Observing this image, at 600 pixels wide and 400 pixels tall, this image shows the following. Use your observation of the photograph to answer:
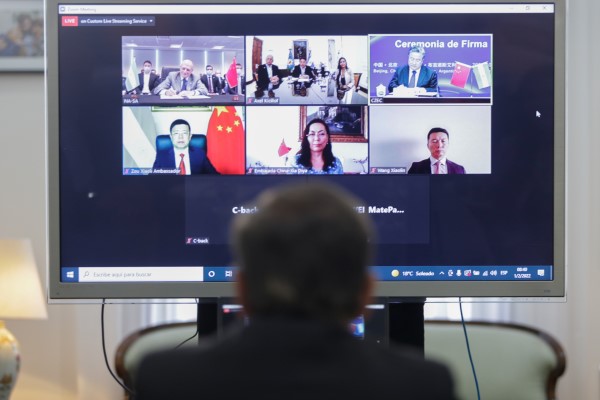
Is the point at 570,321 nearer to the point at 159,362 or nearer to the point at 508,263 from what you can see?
the point at 508,263

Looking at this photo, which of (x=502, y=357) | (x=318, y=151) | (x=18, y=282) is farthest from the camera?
(x=502, y=357)

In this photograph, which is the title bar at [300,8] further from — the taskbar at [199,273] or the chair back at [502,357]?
the chair back at [502,357]

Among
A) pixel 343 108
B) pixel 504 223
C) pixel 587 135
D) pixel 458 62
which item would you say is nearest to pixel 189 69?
pixel 343 108

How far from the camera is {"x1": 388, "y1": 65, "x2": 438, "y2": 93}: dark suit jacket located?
9.21 feet

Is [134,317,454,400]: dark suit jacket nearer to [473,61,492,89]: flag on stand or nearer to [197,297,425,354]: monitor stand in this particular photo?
[197,297,425,354]: monitor stand

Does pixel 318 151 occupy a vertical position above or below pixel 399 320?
above

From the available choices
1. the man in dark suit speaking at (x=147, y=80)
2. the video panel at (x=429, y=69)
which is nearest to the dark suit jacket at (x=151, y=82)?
the man in dark suit speaking at (x=147, y=80)

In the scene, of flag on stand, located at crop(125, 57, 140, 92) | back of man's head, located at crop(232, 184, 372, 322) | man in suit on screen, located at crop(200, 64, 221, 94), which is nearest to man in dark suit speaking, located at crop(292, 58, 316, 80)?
man in suit on screen, located at crop(200, 64, 221, 94)

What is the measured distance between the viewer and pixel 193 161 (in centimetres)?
280

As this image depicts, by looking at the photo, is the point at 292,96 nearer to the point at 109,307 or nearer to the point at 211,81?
the point at 211,81

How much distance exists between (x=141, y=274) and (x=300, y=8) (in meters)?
1.00

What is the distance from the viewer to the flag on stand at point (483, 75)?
2.82m

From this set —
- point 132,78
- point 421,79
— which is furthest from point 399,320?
point 132,78

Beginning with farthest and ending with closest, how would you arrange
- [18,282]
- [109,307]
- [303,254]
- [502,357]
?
[109,307] → [502,357] → [18,282] → [303,254]
